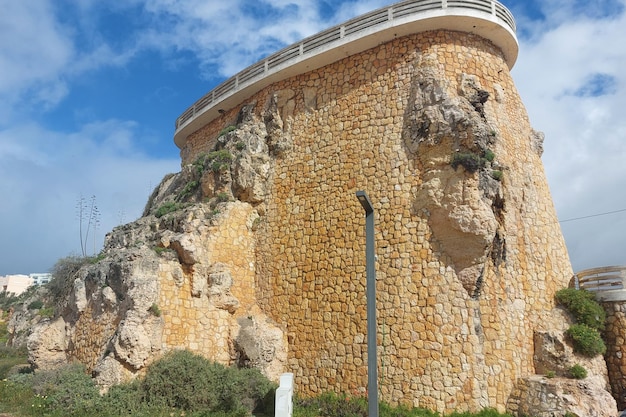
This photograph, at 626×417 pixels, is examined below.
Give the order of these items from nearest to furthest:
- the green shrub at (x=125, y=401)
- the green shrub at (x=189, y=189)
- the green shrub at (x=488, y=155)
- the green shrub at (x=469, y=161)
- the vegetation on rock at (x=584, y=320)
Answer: the green shrub at (x=125, y=401), the vegetation on rock at (x=584, y=320), the green shrub at (x=469, y=161), the green shrub at (x=488, y=155), the green shrub at (x=189, y=189)

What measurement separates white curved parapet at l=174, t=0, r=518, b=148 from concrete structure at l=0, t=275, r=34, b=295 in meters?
72.5

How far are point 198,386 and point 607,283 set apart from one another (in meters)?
11.1

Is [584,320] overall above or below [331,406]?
above

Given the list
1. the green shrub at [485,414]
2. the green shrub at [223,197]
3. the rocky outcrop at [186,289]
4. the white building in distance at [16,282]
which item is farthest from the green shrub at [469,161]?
the white building in distance at [16,282]

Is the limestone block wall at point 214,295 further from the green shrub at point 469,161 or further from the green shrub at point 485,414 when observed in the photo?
the green shrub at point 469,161

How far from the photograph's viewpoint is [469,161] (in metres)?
12.9

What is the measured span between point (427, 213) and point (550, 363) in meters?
4.77

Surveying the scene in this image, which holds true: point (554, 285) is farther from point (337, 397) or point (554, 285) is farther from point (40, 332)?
point (40, 332)

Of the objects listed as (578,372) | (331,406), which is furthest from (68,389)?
(578,372)

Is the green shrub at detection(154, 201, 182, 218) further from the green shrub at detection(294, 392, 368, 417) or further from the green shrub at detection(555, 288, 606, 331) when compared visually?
the green shrub at detection(555, 288, 606, 331)

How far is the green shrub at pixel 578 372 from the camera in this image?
12.0m

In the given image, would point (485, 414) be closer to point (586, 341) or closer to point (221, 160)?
point (586, 341)

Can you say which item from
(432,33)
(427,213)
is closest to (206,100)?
(432,33)

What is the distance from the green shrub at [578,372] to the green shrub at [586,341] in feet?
2.15
